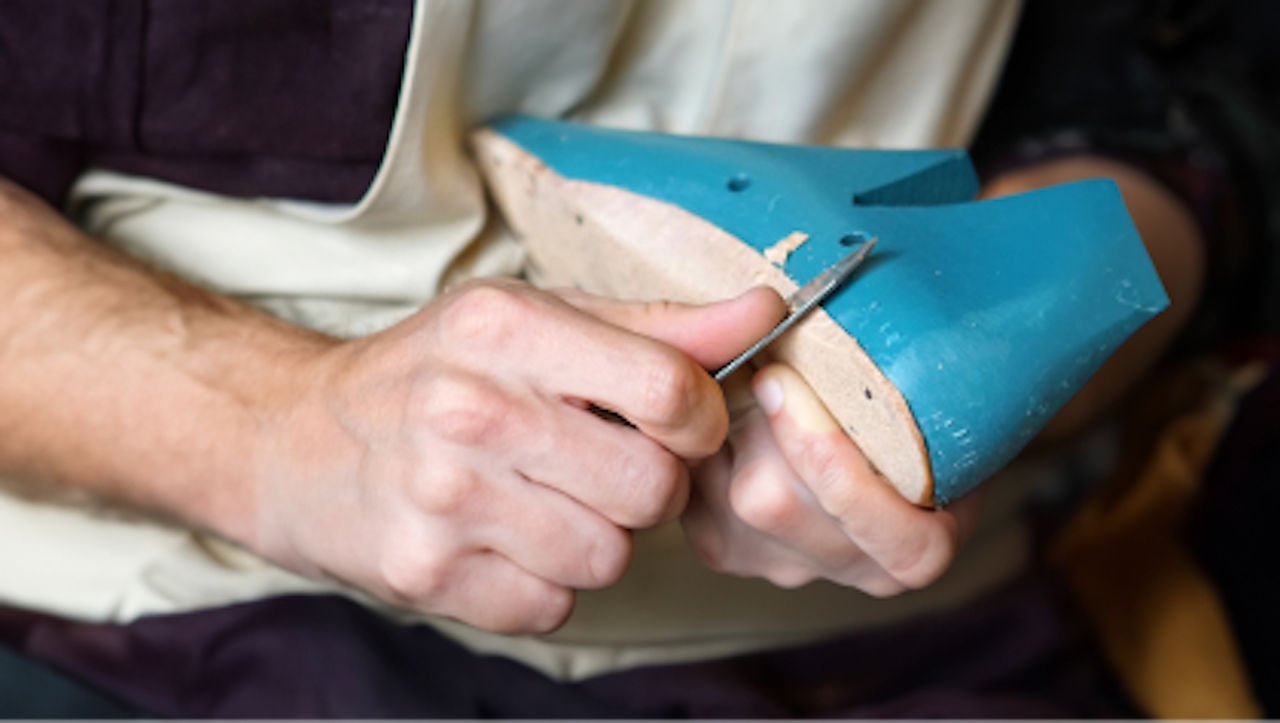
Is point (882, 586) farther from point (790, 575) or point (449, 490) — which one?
point (449, 490)

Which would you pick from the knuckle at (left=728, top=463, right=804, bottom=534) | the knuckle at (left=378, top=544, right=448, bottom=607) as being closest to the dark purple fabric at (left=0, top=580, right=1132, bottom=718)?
the knuckle at (left=378, top=544, right=448, bottom=607)

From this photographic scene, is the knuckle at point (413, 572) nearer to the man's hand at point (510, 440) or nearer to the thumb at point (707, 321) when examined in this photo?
the man's hand at point (510, 440)

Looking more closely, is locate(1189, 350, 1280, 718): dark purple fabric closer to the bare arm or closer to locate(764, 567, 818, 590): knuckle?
locate(764, 567, 818, 590): knuckle

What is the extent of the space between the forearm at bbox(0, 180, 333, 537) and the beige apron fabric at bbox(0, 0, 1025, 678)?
0.07 metres

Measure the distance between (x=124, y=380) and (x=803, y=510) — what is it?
0.39m

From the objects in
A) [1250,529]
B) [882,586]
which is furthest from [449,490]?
[1250,529]

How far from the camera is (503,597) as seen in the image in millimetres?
520

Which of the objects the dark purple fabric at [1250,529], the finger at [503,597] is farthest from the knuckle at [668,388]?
the dark purple fabric at [1250,529]

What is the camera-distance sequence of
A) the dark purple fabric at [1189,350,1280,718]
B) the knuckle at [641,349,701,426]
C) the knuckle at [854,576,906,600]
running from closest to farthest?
the knuckle at [641,349,701,426], the knuckle at [854,576,906,600], the dark purple fabric at [1189,350,1280,718]

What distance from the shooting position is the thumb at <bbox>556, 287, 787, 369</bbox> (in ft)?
1.52

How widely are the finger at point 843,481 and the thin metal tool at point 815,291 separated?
37mm

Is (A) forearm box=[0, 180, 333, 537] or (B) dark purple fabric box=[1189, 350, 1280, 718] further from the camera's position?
(B) dark purple fabric box=[1189, 350, 1280, 718]

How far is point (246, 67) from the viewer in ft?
2.02

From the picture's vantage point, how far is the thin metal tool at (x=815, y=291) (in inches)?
18.3
